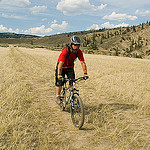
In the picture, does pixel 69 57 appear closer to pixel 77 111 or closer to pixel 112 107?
pixel 77 111

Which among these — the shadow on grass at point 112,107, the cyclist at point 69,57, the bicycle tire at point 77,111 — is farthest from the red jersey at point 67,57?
the shadow on grass at point 112,107

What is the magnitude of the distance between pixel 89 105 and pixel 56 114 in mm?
1574

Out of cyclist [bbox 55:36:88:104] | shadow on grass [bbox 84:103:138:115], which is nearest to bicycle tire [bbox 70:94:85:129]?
cyclist [bbox 55:36:88:104]

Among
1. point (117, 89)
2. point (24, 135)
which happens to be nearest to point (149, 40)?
point (117, 89)

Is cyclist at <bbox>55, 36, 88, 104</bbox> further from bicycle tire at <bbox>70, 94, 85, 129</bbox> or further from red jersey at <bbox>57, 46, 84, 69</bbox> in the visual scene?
bicycle tire at <bbox>70, 94, 85, 129</bbox>

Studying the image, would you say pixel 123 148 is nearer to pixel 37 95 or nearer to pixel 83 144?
pixel 83 144

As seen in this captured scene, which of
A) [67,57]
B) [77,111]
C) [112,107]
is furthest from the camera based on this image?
[112,107]

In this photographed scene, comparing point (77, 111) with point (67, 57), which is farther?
point (67, 57)

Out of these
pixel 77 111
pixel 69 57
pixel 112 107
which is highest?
pixel 69 57

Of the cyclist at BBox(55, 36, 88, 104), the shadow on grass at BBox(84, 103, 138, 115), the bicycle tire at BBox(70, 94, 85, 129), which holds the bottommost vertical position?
the shadow on grass at BBox(84, 103, 138, 115)

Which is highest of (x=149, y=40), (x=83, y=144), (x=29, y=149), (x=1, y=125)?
(x=149, y=40)

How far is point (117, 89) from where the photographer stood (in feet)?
26.4

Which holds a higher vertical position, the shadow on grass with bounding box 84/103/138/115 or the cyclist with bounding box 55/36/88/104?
the cyclist with bounding box 55/36/88/104

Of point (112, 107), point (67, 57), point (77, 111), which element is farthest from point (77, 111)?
point (112, 107)
